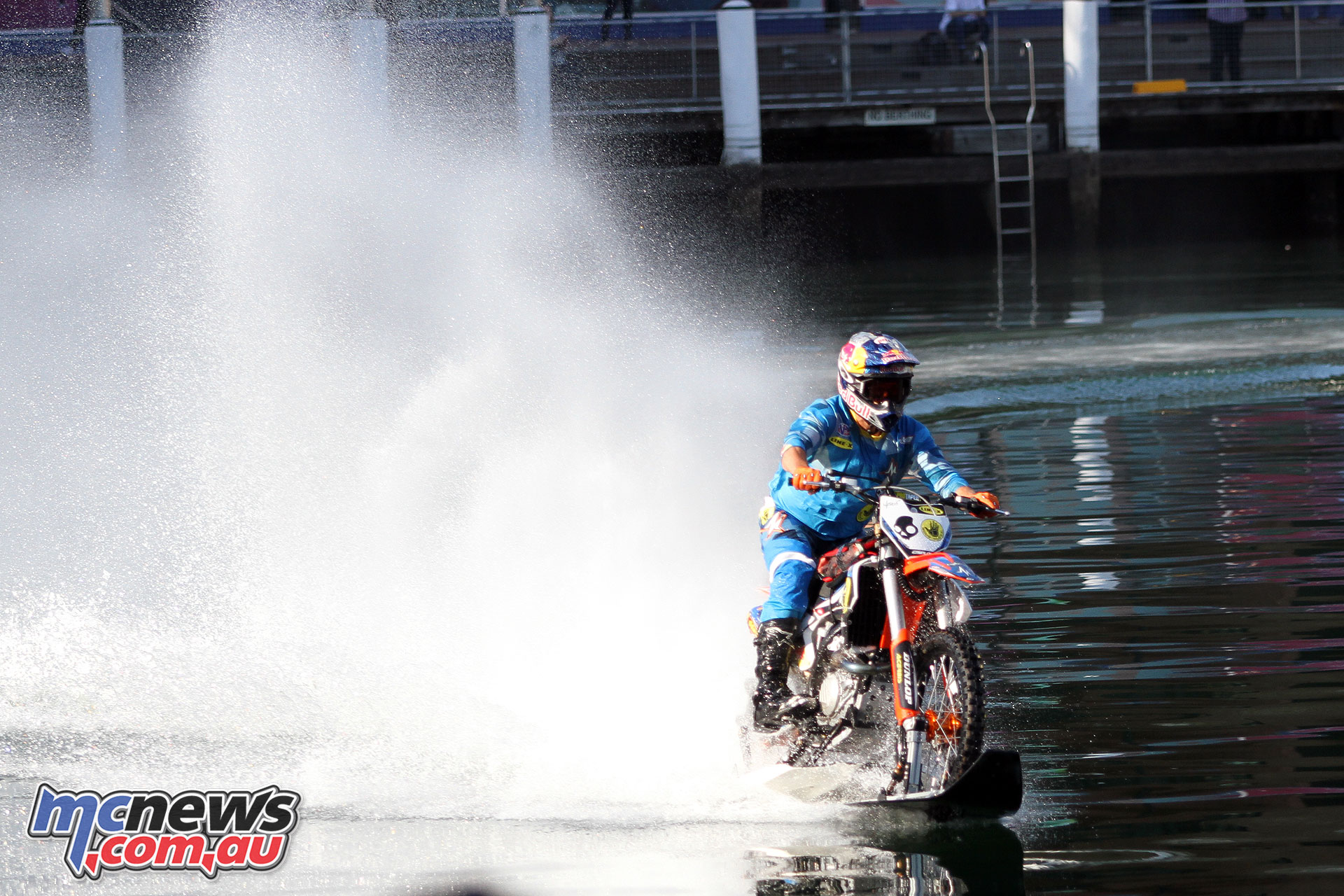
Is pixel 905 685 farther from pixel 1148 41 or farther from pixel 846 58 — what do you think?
pixel 1148 41

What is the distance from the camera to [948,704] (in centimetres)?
586

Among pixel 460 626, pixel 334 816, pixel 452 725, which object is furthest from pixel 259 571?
pixel 334 816

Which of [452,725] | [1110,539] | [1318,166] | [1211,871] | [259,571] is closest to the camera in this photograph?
[1211,871]

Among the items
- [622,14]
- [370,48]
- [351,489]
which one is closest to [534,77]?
[622,14]

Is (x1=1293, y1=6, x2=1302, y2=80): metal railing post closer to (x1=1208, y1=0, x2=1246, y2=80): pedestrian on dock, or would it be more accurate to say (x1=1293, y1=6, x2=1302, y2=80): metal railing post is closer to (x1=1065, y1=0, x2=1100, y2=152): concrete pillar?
(x1=1208, y1=0, x2=1246, y2=80): pedestrian on dock

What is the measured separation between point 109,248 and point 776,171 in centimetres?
1419

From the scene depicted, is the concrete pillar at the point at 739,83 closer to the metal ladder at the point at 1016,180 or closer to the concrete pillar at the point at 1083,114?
the metal ladder at the point at 1016,180

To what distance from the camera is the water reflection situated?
17.5ft

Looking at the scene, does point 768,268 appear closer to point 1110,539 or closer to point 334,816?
point 1110,539

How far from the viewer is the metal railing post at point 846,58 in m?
27.1

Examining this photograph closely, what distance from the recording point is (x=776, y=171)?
89.2ft

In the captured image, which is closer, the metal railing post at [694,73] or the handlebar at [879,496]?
the handlebar at [879,496]

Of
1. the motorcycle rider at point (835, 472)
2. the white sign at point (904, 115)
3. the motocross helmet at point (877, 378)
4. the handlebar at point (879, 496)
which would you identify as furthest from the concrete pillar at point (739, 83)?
the handlebar at point (879, 496)

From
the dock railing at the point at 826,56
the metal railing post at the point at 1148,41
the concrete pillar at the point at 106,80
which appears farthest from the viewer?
the metal railing post at the point at 1148,41
